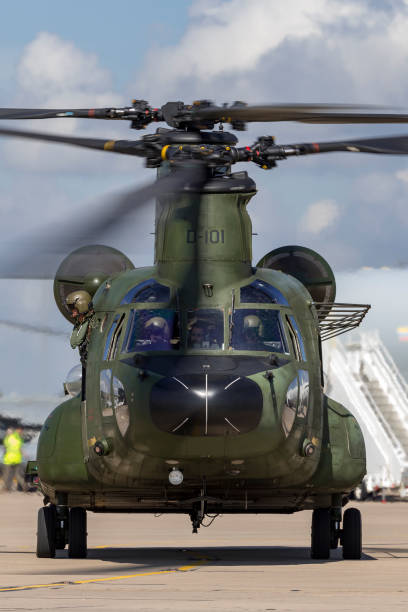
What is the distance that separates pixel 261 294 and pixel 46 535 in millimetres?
3956

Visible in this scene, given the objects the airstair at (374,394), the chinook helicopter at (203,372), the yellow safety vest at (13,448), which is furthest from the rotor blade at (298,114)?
the airstair at (374,394)

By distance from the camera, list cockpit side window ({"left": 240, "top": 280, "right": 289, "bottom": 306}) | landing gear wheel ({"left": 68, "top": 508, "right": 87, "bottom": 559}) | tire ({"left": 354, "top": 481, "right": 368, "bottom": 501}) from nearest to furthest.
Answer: cockpit side window ({"left": 240, "top": 280, "right": 289, "bottom": 306}) → landing gear wheel ({"left": 68, "top": 508, "right": 87, "bottom": 559}) → tire ({"left": 354, "top": 481, "right": 368, "bottom": 501})

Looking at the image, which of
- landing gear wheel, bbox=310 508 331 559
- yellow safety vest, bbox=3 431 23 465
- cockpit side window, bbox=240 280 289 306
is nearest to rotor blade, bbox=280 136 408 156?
cockpit side window, bbox=240 280 289 306

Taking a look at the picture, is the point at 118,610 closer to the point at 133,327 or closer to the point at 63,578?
the point at 63,578

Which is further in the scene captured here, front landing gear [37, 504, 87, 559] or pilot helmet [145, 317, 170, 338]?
front landing gear [37, 504, 87, 559]

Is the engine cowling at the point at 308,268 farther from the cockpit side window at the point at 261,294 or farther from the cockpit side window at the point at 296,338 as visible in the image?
the cockpit side window at the point at 296,338

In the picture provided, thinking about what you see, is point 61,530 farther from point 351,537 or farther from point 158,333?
point 351,537

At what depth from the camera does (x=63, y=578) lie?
12133 millimetres

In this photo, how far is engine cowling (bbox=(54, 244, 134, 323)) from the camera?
1691cm

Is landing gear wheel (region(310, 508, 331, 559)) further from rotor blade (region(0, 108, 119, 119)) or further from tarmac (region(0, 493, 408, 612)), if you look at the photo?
rotor blade (region(0, 108, 119, 119))

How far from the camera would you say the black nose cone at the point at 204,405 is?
13164 mm

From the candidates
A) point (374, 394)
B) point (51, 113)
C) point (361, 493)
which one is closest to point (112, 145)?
point (51, 113)

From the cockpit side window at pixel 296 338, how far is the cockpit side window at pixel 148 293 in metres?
1.45

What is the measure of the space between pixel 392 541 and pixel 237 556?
5.24 metres
